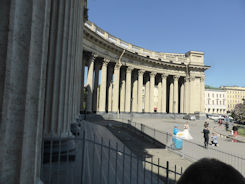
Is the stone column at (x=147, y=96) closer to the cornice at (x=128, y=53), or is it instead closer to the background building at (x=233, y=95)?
the cornice at (x=128, y=53)

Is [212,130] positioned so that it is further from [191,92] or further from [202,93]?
[202,93]

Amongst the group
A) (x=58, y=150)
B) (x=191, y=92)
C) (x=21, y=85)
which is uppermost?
(x=191, y=92)

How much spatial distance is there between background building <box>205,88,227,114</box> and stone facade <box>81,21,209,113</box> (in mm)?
65349

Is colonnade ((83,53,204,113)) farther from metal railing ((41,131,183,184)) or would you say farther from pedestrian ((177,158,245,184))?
pedestrian ((177,158,245,184))

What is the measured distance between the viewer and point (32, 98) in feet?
8.81

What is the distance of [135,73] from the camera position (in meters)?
42.7

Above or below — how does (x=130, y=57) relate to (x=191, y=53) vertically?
below

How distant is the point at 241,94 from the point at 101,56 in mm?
117182

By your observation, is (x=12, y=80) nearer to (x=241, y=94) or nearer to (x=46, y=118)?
(x=46, y=118)

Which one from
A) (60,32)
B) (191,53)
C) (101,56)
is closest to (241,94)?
(191,53)

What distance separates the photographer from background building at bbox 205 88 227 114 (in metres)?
107

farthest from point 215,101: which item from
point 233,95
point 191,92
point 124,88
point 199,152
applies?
point 199,152

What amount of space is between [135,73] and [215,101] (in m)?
85.3

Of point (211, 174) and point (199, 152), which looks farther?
point (199, 152)
